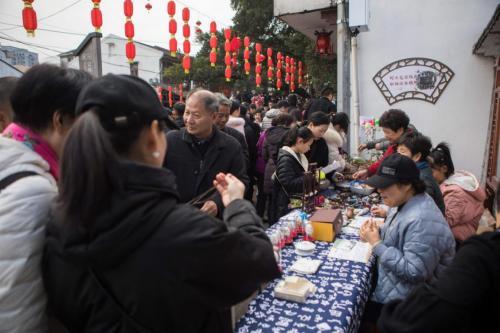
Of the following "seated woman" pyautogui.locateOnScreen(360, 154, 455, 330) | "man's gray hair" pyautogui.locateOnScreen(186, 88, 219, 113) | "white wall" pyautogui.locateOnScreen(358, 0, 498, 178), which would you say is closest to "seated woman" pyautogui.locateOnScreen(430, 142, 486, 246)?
"seated woman" pyautogui.locateOnScreen(360, 154, 455, 330)

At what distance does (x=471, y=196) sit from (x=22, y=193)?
347 centimetres

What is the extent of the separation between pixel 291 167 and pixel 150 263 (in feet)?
9.37

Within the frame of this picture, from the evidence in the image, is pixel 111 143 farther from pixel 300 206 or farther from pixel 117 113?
pixel 300 206

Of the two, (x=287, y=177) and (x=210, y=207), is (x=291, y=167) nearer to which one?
(x=287, y=177)

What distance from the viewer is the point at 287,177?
3631 millimetres

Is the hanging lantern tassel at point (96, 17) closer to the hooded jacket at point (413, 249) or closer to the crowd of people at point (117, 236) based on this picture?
the crowd of people at point (117, 236)

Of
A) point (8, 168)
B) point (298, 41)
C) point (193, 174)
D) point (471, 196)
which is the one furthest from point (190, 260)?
point (298, 41)

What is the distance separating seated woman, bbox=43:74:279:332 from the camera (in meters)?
0.89

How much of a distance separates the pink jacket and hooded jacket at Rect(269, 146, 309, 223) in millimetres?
1365

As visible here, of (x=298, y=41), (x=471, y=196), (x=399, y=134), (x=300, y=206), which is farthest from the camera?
(x=298, y=41)

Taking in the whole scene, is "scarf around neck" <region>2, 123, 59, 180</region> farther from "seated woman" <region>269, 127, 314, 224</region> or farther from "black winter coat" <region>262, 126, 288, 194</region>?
"black winter coat" <region>262, 126, 288, 194</region>

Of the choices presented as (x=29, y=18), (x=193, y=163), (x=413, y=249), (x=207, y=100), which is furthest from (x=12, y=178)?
(x=29, y=18)

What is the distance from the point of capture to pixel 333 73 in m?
13.6

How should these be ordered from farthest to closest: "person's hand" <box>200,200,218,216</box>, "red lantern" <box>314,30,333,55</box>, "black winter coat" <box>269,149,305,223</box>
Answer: "red lantern" <box>314,30,333,55</box> < "black winter coat" <box>269,149,305,223</box> < "person's hand" <box>200,200,218,216</box>
